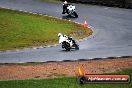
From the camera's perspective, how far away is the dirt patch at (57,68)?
2280cm

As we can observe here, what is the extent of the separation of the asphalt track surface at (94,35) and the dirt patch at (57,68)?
142 centimetres

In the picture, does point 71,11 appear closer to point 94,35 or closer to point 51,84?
point 94,35

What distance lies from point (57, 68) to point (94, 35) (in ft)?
36.8

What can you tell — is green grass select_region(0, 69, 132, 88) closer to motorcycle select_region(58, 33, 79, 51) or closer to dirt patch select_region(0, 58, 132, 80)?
dirt patch select_region(0, 58, 132, 80)

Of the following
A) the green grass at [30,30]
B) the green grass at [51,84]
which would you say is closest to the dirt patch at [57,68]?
the green grass at [51,84]

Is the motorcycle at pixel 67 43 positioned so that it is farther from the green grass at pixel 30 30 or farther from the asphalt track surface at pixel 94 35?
the green grass at pixel 30 30

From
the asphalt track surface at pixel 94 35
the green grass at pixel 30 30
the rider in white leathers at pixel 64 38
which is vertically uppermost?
the rider in white leathers at pixel 64 38

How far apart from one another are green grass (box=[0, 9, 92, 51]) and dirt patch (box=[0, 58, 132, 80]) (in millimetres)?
6407

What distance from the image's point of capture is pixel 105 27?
37.9 meters

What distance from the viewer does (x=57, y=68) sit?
79.3 feet

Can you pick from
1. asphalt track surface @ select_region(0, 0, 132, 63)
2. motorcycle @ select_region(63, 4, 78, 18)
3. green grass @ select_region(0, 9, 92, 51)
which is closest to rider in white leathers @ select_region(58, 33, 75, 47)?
asphalt track surface @ select_region(0, 0, 132, 63)

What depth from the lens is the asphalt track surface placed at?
27531 millimetres

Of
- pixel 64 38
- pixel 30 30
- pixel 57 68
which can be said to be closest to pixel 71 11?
pixel 30 30

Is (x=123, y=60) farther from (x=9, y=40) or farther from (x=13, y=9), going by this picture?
(x=13, y=9)
